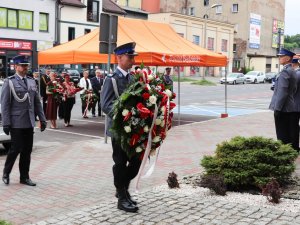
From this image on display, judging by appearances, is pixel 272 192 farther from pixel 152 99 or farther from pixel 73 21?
pixel 73 21

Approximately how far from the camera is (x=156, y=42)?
15.3 meters

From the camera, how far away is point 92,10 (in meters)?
49.4

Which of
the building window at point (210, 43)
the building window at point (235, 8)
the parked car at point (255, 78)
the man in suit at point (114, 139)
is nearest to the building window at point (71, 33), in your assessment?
the parked car at point (255, 78)

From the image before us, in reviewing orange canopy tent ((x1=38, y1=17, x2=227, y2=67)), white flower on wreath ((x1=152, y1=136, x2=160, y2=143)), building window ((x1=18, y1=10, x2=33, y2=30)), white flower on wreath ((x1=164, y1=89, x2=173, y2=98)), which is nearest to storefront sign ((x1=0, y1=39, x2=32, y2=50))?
Result: building window ((x1=18, y1=10, x2=33, y2=30))

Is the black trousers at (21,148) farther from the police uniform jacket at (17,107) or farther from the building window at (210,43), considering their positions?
the building window at (210,43)

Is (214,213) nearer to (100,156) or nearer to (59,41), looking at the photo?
(100,156)

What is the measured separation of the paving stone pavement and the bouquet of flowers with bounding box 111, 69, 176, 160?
81 cm

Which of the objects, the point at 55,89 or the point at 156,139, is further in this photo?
the point at 55,89

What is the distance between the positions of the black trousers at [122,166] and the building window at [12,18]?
1498 inches

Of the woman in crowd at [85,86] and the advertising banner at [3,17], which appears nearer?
the woman in crowd at [85,86]

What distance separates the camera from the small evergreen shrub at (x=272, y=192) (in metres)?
5.94

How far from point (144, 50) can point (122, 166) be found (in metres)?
8.57

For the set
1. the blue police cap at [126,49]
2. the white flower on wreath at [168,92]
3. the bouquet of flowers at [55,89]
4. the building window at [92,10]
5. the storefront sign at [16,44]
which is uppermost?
the building window at [92,10]

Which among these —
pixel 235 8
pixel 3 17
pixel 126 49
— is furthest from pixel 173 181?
pixel 235 8
